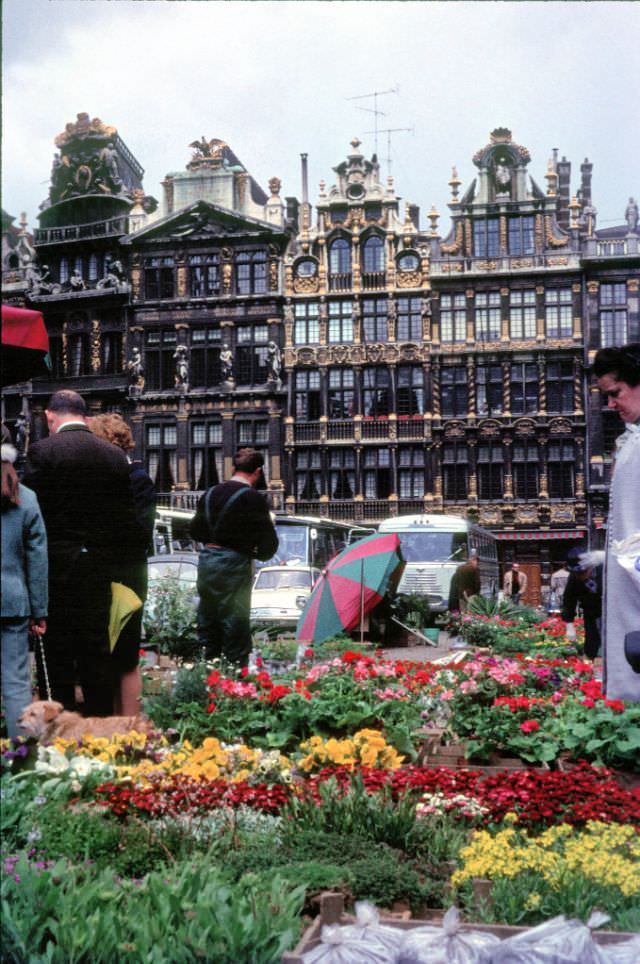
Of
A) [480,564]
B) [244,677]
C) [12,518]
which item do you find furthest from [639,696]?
[480,564]

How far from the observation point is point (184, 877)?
3.03 meters

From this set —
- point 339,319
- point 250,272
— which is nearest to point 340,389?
point 339,319

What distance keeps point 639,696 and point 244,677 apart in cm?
230

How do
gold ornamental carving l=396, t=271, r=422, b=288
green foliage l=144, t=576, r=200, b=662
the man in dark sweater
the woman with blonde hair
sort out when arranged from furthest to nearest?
gold ornamental carving l=396, t=271, r=422, b=288, green foliage l=144, t=576, r=200, b=662, the man in dark sweater, the woman with blonde hair

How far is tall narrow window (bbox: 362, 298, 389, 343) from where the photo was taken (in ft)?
27.8

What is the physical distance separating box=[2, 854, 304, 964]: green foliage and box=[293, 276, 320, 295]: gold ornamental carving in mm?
6376

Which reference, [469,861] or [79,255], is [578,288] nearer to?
[79,255]

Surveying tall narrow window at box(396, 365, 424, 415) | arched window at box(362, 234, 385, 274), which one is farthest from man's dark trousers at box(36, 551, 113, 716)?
tall narrow window at box(396, 365, 424, 415)

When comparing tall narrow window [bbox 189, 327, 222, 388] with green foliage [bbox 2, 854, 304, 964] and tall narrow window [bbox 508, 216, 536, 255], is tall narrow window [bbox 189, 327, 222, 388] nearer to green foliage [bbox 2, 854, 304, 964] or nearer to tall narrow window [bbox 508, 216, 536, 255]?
tall narrow window [bbox 508, 216, 536, 255]

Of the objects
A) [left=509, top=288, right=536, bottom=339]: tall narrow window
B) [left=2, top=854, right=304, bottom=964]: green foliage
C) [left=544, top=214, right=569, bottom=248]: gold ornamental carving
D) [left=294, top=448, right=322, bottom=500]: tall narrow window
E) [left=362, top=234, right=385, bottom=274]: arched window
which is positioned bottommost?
[left=2, top=854, right=304, bottom=964]: green foliage

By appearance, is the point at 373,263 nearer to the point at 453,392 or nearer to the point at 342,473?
the point at 453,392

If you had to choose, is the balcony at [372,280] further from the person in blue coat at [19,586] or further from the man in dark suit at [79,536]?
the person in blue coat at [19,586]

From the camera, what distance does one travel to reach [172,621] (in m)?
7.26

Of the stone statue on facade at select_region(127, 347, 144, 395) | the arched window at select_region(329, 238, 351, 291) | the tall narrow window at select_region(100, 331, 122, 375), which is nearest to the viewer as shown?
the tall narrow window at select_region(100, 331, 122, 375)
